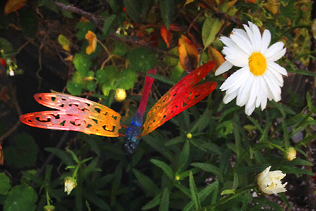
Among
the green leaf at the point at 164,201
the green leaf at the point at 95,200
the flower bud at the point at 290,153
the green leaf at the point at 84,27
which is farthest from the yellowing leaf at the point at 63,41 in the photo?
the flower bud at the point at 290,153

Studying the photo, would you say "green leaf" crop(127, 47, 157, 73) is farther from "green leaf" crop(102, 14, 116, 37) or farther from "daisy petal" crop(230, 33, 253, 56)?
"daisy petal" crop(230, 33, 253, 56)

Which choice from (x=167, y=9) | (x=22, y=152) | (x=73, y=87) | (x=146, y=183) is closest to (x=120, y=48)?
(x=73, y=87)

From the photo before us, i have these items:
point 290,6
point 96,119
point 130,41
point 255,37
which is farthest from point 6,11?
point 290,6

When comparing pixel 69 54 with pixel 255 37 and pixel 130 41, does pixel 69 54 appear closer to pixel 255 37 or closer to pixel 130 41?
pixel 130 41

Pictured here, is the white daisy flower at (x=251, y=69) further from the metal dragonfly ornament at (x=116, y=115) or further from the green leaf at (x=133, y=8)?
the green leaf at (x=133, y=8)

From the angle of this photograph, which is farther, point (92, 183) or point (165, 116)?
point (92, 183)

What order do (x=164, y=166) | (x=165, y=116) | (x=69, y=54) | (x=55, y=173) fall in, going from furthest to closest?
(x=55, y=173) < (x=69, y=54) < (x=164, y=166) < (x=165, y=116)

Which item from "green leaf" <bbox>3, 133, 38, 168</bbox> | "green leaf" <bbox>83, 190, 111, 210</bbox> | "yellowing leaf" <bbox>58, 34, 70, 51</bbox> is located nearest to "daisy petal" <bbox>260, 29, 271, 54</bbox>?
"green leaf" <bbox>83, 190, 111, 210</bbox>
